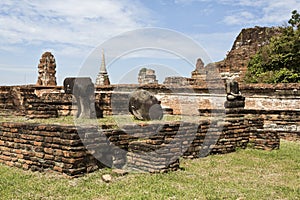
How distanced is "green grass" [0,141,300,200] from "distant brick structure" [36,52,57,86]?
11.6 meters

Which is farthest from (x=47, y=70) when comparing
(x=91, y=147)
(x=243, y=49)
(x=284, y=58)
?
(x=91, y=147)

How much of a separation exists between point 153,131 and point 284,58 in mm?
8508

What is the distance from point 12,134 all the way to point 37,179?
4.06 feet

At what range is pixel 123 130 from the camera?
225 inches

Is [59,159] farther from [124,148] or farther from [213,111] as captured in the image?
[213,111]

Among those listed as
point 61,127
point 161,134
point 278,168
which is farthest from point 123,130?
point 278,168

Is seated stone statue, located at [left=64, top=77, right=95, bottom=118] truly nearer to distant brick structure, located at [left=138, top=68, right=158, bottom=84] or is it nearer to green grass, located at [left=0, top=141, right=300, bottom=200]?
green grass, located at [left=0, top=141, right=300, bottom=200]

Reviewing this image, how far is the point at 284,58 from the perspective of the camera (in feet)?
42.0

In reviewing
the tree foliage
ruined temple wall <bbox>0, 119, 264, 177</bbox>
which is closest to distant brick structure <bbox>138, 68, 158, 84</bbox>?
the tree foliage

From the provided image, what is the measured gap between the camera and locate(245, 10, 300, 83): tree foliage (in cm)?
1252

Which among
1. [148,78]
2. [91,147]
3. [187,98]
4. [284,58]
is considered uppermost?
[284,58]

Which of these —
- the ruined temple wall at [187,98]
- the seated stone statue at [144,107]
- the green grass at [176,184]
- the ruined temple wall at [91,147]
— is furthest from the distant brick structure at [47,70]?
the green grass at [176,184]

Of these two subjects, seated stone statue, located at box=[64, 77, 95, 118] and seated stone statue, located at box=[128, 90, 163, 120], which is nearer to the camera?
seated stone statue, located at box=[64, 77, 95, 118]

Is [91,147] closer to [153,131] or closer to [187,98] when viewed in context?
[153,131]
